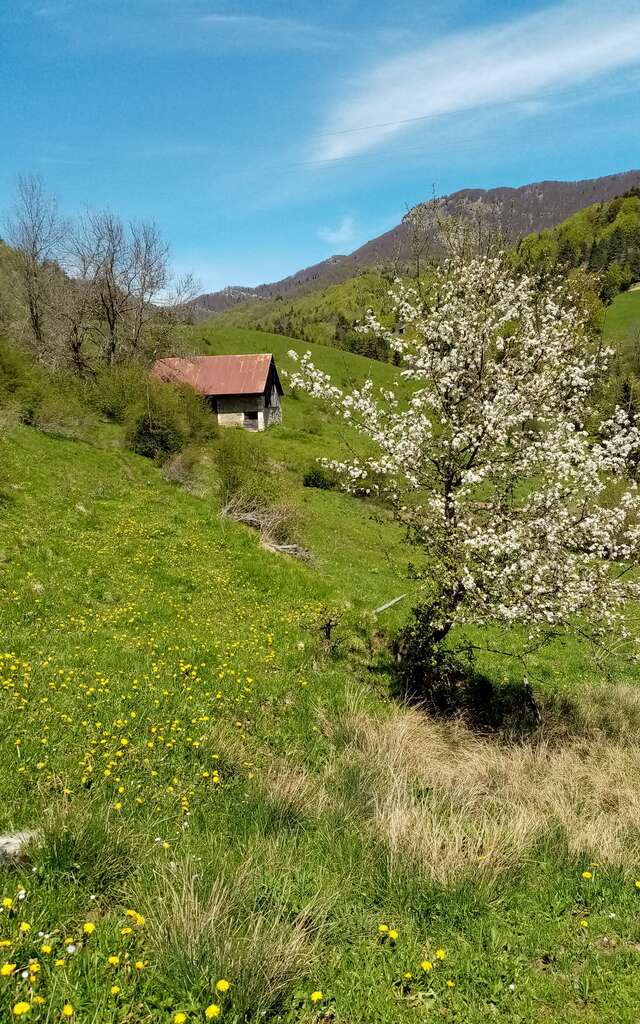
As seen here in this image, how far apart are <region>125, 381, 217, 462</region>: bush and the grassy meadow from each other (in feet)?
55.2

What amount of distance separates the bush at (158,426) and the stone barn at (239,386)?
91.6ft

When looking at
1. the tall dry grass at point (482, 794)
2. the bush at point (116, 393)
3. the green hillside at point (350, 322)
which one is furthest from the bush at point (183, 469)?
the tall dry grass at point (482, 794)

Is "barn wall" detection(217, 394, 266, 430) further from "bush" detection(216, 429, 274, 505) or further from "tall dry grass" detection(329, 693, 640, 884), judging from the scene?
"tall dry grass" detection(329, 693, 640, 884)

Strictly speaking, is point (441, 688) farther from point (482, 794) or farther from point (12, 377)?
point (12, 377)

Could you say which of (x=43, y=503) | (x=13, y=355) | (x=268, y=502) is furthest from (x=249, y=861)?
(x=13, y=355)

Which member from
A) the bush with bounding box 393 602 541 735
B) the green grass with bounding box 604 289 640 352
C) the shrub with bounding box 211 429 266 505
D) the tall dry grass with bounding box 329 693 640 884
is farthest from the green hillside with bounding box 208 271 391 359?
the green grass with bounding box 604 289 640 352

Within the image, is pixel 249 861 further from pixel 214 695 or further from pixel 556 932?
pixel 214 695

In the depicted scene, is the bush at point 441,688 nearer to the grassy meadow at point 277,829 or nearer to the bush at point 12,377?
the grassy meadow at point 277,829

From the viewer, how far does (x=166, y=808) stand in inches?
239

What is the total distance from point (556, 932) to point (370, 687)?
20.1ft

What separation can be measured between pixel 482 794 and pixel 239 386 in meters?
57.0

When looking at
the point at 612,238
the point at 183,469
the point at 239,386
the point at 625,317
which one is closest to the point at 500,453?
the point at 183,469

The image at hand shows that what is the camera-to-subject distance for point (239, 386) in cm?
6109

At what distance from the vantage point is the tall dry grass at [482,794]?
576 centimetres
